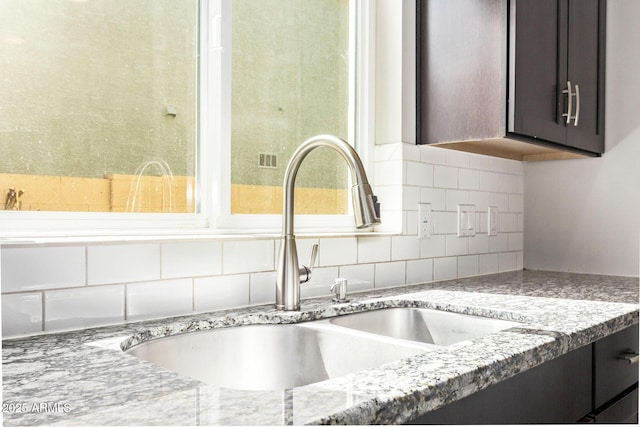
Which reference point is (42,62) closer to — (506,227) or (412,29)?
(412,29)

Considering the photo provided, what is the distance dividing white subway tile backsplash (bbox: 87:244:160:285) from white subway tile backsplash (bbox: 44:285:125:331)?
22mm

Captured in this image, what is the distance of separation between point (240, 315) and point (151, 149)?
474mm

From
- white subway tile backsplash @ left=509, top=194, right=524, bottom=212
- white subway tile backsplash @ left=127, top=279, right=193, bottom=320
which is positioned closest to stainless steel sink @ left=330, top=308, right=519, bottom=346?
white subway tile backsplash @ left=127, top=279, right=193, bottom=320

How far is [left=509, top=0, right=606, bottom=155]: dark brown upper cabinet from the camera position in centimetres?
169

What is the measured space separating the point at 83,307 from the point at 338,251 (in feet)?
2.40

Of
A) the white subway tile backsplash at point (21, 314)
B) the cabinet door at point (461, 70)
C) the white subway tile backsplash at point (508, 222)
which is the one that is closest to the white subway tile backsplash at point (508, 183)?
the white subway tile backsplash at point (508, 222)

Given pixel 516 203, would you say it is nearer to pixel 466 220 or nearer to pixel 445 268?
pixel 466 220

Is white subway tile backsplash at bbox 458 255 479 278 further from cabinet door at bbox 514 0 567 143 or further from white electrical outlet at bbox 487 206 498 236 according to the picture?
cabinet door at bbox 514 0 567 143

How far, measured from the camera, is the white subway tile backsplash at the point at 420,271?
5.97ft

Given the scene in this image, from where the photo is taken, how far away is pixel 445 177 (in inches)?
77.5

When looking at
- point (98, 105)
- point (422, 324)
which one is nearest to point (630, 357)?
point (422, 324)

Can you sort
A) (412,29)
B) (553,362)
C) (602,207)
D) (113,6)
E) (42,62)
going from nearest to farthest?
(553,362) < (42,62) < (113,6) < (412,29) < (602,207)

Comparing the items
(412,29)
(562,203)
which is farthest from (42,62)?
(562,203)

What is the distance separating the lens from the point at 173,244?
47.7 inches
